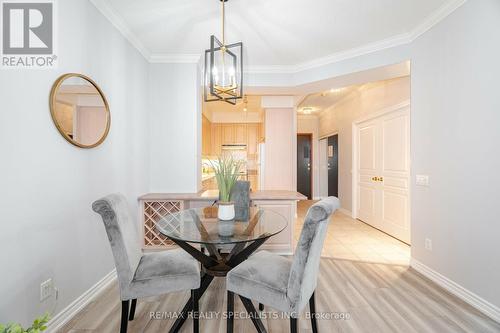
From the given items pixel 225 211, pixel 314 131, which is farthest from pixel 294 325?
pixel 314 131

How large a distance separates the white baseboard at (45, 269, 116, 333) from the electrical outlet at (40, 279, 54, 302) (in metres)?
0.19

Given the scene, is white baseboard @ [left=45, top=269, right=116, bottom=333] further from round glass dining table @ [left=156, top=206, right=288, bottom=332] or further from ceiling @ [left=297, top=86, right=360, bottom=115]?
ceiling @ [left=297, top=86, right=360, bottom=115]

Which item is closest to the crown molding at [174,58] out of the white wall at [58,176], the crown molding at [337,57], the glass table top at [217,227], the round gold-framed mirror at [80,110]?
the white wall at [58,176]

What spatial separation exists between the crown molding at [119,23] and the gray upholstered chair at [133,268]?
5.97 ft

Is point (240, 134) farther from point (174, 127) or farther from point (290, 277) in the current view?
point (290, 277)

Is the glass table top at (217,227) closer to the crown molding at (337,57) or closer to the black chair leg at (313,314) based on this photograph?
the black chair leg at (313,314)

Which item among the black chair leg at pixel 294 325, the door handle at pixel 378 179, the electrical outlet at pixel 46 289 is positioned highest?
the door handle at pixel 378 179

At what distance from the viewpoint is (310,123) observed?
7500mm

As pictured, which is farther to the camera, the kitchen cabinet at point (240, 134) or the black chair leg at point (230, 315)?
the kitchen cabinet at point (240, 134)

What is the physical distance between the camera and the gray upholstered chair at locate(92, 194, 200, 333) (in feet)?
4.82

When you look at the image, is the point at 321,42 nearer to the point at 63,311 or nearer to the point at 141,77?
the point at 141,77

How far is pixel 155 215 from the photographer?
120 inches

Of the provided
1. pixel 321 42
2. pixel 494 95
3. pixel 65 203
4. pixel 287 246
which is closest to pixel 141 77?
pixel 65 203

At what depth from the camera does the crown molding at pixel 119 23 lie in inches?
85.2
